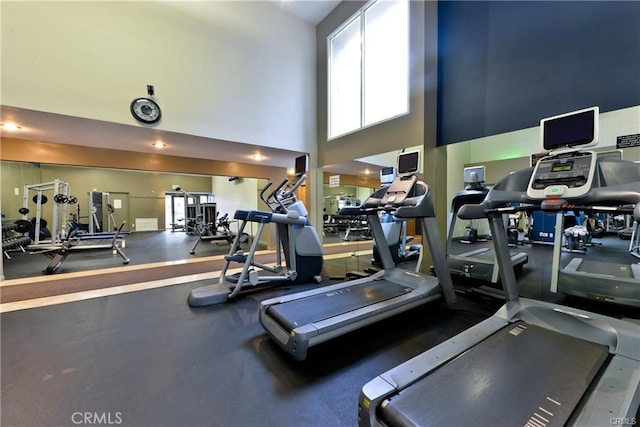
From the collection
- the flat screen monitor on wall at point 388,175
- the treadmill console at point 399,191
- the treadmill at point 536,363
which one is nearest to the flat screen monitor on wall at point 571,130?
the treadmill at point 536,363

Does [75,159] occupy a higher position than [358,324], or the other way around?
[75,159]

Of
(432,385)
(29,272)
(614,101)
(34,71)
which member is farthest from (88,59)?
(614,101)

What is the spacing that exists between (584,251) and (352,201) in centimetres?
403

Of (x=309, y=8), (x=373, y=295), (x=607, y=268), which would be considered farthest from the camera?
(x=309, y=8)

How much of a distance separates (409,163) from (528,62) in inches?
71.1

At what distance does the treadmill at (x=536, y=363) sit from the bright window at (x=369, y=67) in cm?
278

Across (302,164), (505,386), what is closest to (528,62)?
(302,164)

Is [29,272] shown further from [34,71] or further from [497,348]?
[497,348]

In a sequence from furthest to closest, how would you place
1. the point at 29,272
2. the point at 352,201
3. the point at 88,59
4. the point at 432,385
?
the point at 352,201
the point at 29,272
the point at 88,59
the point at 432,385

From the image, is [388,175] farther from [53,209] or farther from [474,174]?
[53,209]

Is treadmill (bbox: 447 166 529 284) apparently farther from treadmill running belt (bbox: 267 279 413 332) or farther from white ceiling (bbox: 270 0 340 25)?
white ceiling (bbox: 270 0 340 25)

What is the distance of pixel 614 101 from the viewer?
2379 mm

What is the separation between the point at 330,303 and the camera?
92.1 inches

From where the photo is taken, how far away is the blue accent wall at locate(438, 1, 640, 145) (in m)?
2.37
